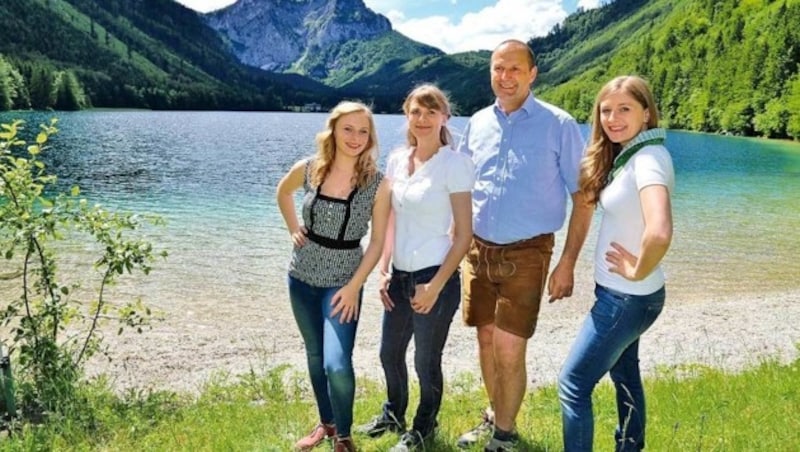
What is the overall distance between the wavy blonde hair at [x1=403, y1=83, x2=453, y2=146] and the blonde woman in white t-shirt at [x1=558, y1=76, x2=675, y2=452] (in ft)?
4.02

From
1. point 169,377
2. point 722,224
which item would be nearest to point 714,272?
point 722,224

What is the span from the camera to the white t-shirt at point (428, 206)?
5148 millimetres

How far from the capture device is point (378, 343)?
13.2 meters

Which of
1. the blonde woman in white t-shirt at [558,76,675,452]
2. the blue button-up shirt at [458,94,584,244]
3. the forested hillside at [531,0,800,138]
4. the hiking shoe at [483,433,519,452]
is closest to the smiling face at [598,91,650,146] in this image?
the blonde woman in white t-shirt at [558,76,675,452]

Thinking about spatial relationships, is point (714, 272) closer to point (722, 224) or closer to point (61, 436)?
point (722, 224)

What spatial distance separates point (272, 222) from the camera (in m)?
28.4

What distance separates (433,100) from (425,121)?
0.18 m

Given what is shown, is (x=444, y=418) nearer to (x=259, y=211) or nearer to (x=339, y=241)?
(x=339, y=241)

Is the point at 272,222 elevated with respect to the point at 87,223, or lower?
lower

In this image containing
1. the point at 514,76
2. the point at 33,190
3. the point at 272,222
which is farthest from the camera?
the point at 272,222

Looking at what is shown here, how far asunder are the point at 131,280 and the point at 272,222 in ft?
37.2

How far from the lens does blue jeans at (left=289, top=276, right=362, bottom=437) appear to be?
516cm

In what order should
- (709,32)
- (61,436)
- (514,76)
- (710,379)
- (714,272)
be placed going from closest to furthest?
(514,76), (61,436), (710,379), (714,272), (709,32)

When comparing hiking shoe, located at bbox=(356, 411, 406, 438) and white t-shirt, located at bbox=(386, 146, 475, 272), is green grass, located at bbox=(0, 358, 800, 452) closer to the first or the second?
hiking shoe, located at bbox=(356, 411, 406, 438)
